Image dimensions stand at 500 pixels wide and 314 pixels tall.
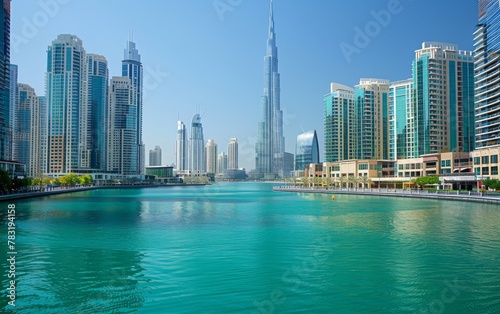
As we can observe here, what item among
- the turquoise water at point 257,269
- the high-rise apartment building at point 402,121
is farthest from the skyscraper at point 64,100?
the turquoise water at point 257,269

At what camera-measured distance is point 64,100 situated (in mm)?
173750

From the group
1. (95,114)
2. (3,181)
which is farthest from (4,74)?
(95,114)

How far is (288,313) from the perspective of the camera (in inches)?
581

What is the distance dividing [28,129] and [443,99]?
555 feet

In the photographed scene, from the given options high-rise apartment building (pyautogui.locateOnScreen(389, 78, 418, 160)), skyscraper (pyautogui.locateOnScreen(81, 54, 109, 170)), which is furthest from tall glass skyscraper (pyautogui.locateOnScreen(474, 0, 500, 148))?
skyscraper (pyautogui.locateOnScreen(81, 54, 109, 170))

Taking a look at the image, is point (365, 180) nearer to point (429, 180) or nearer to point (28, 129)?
point (429, 180)

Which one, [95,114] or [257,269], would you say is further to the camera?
[95,114]

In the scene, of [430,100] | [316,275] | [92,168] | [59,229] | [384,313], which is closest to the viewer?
[384,313]

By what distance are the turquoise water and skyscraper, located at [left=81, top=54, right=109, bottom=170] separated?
160 metres

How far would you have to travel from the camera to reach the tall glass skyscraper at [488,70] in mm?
89312

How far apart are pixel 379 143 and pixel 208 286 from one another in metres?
167

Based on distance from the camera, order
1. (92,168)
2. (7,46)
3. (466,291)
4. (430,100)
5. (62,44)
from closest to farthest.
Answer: (466,291)
(7,46)
(430,100)
(62,44)
(92,168)

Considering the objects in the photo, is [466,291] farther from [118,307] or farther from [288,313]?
[118,307]

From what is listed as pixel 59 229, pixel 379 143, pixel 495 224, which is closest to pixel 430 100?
pixel 379 143
